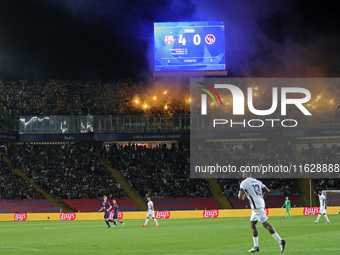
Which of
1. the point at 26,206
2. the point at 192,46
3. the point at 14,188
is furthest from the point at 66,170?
the point at 192,46

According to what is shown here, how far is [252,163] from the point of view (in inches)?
2473

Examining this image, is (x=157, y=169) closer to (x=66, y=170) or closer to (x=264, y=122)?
(x=66, y=170)

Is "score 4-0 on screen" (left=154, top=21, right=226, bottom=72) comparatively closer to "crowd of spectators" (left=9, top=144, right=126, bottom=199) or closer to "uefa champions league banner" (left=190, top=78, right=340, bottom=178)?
"uefa champions league banner" (left=190, top=78, right=340, bottom=178)

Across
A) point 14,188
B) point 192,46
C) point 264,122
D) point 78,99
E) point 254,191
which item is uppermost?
point 192,46

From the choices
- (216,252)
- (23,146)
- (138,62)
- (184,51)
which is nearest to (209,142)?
(184,51)

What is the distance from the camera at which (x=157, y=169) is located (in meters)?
64.9

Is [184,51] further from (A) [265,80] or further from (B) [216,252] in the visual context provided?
(B) [216,252]

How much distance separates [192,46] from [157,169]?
1428 cm

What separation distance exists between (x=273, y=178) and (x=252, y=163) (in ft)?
11.5

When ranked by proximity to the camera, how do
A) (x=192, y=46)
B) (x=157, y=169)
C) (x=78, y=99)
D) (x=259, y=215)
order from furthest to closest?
(x=78, y=99), (x=157, y=169), (x=192, y=46), (x=259, y=215)

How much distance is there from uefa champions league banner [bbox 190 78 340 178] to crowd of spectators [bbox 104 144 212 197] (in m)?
1.80

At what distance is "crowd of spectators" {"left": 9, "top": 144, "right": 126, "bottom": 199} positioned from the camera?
199 ft

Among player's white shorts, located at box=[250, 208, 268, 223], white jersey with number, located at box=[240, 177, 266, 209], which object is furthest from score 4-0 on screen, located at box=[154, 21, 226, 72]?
player's white shorts, located at box=[250, 208, 268, 223]

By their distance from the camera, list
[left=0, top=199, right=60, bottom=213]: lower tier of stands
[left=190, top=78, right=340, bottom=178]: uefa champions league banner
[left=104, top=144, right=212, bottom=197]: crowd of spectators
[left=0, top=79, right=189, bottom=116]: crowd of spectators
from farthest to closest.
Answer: [left=0, top=79, right=189, bottom=116]: crowd of spectators
[left=190, top=78, right=340, bottom=178]: uefa champions league banner
[left=104, top=144, right=212, bottom=197]: crowd of spectators
[left=0, top=199, right=60, bottom=213]: lower tier of stands
